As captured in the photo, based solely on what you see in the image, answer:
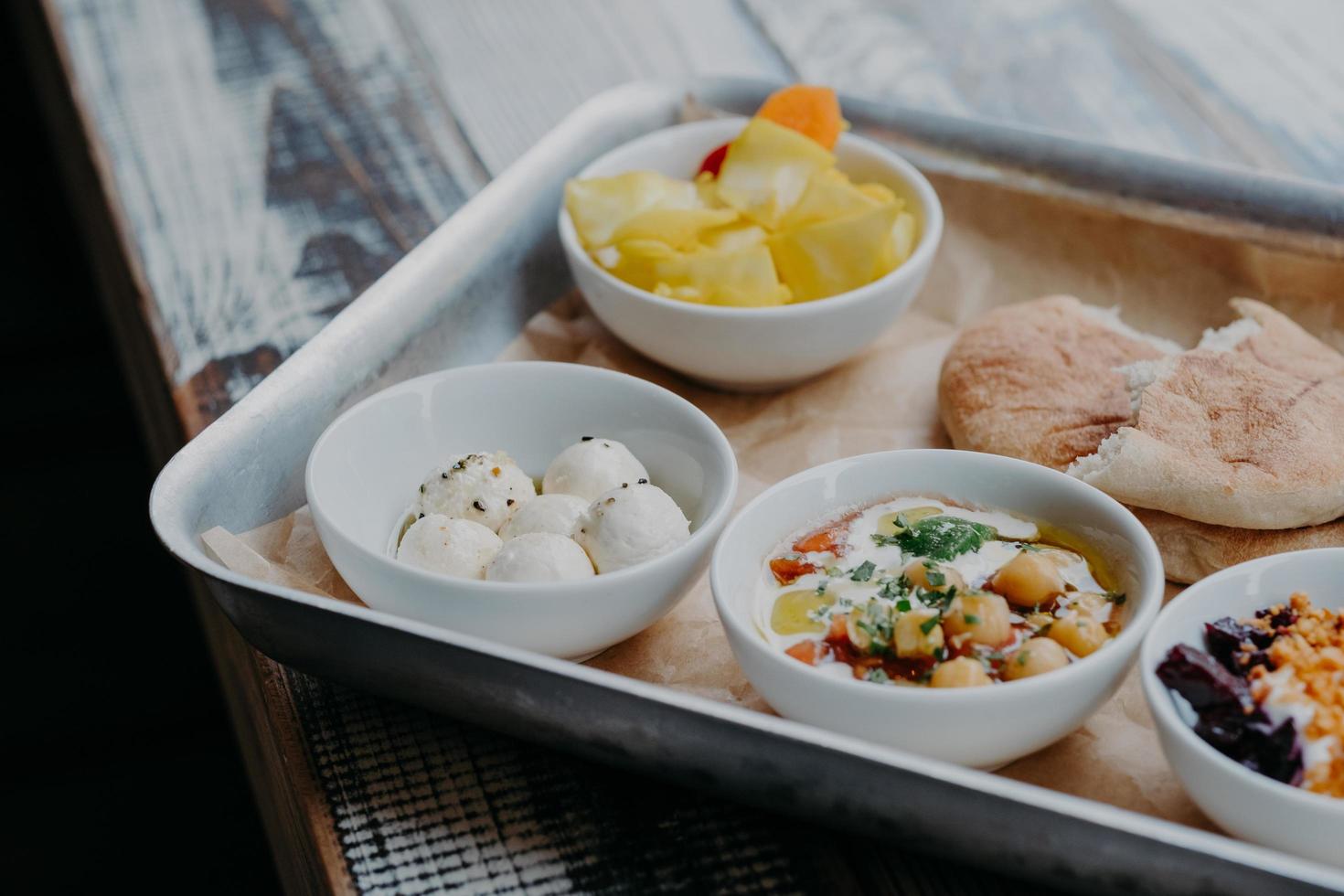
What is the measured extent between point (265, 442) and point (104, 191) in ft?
4.43

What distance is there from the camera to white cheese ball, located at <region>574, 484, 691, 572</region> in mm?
1654

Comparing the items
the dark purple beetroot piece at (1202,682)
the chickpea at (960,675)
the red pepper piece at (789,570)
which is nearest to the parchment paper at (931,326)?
the red pepper piece at (789,570)

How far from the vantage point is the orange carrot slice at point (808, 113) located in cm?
244

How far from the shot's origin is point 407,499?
1944 mm

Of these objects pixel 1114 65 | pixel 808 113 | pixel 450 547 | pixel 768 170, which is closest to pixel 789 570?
pixel 450 547

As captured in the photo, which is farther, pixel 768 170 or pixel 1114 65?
pixel 1114 65

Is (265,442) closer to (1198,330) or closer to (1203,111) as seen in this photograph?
(1198,330)

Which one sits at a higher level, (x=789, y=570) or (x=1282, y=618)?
(x=789, y=570)

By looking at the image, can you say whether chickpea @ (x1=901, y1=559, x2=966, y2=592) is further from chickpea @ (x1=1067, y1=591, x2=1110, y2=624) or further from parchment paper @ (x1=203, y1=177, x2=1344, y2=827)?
parchment paper @ (x1=203, y1=177, x2=1344, y2=827)

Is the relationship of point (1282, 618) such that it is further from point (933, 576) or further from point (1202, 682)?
point (933, 576)

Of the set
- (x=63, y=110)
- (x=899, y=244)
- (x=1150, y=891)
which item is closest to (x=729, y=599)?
(x=1150, y=891)

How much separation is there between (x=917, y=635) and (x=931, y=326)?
115cm

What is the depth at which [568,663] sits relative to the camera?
4.79 ft

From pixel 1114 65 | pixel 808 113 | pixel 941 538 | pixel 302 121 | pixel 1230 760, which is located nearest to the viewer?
pixel 1230 760
